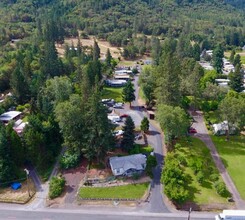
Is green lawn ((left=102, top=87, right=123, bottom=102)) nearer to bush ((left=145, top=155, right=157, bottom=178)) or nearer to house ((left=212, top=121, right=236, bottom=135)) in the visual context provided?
house ((left=212, top=121, right=236, bottom=135))

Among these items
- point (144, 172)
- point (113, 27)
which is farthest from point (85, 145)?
point (113, 27)

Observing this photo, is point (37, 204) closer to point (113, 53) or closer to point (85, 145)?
point (85, 145)

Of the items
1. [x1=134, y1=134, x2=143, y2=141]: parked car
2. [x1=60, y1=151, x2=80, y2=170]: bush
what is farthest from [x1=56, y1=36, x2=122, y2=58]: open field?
[x1=60, y1=151, x2=80, y2=170]: bush

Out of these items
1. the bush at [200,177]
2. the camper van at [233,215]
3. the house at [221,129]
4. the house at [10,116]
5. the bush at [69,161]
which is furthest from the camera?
the house at [10,116]

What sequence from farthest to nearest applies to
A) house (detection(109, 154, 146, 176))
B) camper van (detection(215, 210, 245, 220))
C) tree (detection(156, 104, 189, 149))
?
1. tree (detection(156, 104, 189, 149))
2. house (detection(109, 154, 146, 176))
3. camper van (detection(215, 210, 245, 220))

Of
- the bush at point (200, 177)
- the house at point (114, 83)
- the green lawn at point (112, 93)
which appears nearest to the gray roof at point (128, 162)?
the bush at point (200, 177)

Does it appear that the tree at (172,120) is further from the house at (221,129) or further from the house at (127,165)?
the house at (221,129)
